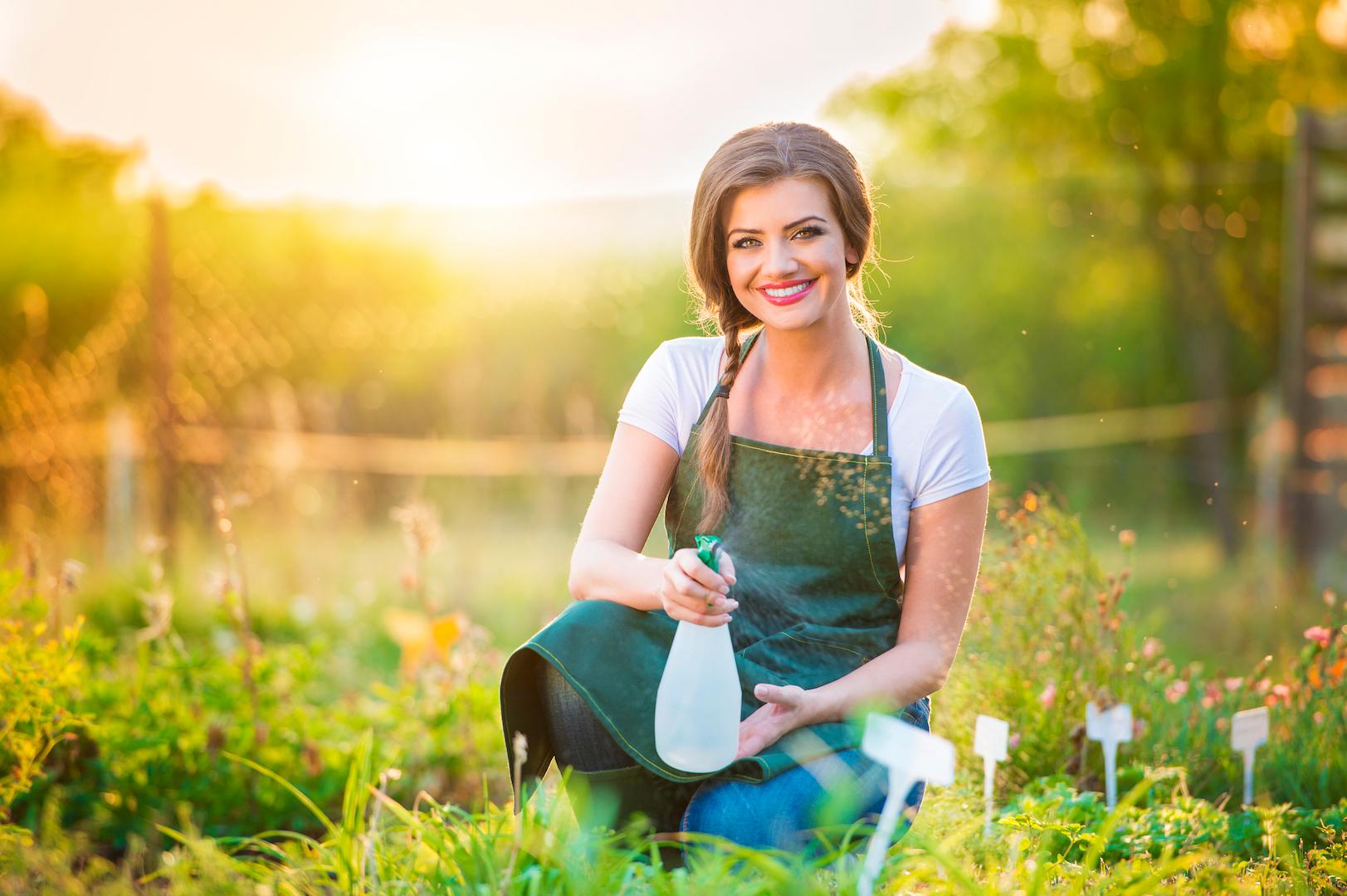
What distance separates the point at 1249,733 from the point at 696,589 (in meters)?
1.15

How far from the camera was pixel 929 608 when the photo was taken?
203 centimetres

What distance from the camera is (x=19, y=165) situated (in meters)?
9.01

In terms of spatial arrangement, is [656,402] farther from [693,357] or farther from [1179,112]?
[1179,112]

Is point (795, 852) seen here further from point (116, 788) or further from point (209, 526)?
point (209, 526)

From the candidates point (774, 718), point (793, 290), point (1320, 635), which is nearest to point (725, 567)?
point (774, 718)

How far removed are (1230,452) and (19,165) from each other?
30.3 feet

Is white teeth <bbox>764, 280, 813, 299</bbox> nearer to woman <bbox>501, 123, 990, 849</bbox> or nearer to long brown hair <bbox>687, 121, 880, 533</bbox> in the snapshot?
woman <bbox>501, 123, 990, 849</bbox>

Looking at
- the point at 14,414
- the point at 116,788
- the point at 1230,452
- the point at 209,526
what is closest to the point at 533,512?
the point at 209,526

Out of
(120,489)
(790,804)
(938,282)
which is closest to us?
(790,804)

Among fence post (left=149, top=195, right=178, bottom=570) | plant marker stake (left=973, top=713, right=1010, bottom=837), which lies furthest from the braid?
fence post (left=149, top=195, right=178, bottom=570)

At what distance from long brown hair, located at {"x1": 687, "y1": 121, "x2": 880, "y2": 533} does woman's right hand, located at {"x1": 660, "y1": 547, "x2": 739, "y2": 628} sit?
39 cm

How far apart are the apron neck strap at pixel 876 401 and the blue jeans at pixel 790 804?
54 centimetres

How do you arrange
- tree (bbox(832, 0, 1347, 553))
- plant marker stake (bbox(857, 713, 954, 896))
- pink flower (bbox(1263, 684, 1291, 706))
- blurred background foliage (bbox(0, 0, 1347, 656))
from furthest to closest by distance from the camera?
tree (bbox(832, 0, 1347, 553)) → blurred background foliage (bbox(0, 0, 1347, 656)) → pink flower (bbox(1263, 684, 1291, 706)) → plant marker stake (bbox(857, 713, 954, 896))

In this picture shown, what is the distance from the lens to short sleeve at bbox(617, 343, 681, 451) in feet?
7.15
